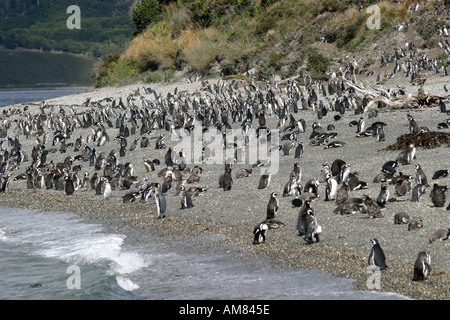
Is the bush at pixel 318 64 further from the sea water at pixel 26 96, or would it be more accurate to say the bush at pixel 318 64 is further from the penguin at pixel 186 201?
the sea water at pixel 26 96

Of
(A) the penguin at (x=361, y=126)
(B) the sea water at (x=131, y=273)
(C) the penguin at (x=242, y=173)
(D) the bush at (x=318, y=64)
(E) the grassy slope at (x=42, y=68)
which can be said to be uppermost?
(E) the grassy slope at (x=42, y=68)

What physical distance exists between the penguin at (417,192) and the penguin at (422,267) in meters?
2.81

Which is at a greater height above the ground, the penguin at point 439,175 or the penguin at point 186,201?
the penguin at point 439,175

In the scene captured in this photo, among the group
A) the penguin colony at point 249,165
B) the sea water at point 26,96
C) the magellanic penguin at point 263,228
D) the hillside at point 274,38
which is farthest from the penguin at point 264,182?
the sea water at point 26,96

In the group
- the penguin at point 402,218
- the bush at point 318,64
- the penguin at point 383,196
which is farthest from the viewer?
the bush at point 318,64

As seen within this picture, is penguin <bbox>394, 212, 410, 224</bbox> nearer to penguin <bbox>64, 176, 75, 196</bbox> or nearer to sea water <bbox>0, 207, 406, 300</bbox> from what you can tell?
sea water <bbox>0, 207, 406, 300</bbox>

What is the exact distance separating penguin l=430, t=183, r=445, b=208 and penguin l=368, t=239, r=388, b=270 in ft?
7.19

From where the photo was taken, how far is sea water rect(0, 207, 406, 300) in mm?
7262

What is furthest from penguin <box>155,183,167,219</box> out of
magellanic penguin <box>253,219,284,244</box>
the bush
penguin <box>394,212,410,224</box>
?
the bush

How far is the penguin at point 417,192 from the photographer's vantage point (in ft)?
31.3

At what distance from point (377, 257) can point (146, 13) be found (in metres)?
42.4
